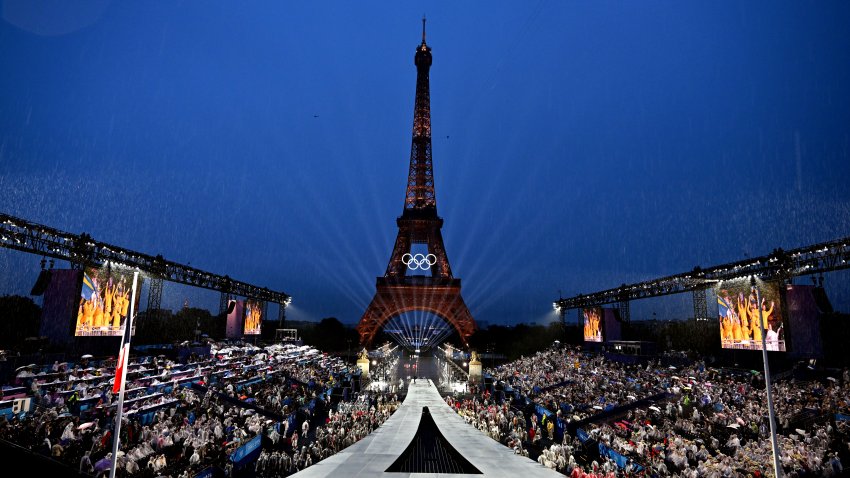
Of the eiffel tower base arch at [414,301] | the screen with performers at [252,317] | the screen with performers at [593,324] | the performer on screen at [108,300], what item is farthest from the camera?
the eiffel tower base arch at [414,301]

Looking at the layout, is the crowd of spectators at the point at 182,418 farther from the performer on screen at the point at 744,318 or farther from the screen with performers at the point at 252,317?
the performer on screen at the point at 744,318

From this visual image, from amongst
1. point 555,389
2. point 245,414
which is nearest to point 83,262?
point 245,414

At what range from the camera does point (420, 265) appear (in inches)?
1973

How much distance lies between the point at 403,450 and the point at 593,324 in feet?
117

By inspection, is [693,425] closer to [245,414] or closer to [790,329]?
[790,329]

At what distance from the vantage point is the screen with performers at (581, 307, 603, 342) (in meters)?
46.2

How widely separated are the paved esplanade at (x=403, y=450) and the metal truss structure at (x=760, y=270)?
18.7 meters

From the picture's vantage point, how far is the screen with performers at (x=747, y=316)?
24.8 m

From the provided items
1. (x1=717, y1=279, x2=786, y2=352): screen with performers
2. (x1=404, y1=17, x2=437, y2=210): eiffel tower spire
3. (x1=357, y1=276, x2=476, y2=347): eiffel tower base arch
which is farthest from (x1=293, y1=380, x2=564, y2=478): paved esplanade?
(x1=404, y1=17, x2=437, y2=210): eiffel tower spire

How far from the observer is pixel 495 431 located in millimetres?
20703

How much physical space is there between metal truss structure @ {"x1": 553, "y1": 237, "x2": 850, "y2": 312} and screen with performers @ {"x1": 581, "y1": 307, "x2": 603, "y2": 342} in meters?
3.82

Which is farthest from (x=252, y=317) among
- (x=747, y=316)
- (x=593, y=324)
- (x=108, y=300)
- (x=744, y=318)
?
(x=747, y=316)

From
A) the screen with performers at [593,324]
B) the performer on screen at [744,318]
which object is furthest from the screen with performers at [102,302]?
the screen with performers at [593,324]

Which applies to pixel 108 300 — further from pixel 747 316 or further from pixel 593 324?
pixel 593 324
